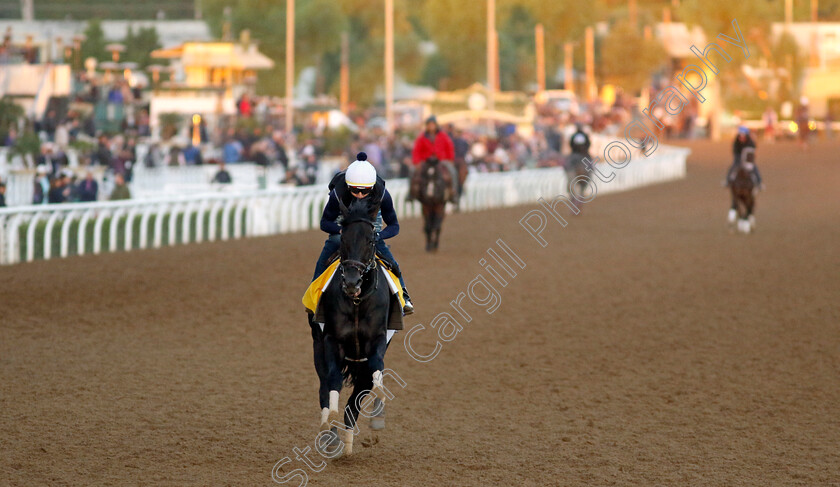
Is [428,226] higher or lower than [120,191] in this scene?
lower

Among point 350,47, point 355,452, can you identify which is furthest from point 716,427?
point 350,47

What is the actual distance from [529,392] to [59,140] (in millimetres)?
16568

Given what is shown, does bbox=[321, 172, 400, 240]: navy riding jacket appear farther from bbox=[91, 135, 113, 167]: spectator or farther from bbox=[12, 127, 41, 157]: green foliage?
bbox=[91, 135, 113, 167]: spectator

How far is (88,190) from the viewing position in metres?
18.6

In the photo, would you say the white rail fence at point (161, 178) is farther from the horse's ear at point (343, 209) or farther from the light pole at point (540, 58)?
the light pole at point (540, 58)

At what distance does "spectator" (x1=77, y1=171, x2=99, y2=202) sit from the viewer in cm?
1853

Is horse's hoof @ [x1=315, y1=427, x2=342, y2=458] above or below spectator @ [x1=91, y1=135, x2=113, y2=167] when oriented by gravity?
below

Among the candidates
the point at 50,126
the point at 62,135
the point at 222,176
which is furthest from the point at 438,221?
the point at 50,126

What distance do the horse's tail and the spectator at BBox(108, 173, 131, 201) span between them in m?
12.8

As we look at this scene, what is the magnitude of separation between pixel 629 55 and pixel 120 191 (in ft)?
200

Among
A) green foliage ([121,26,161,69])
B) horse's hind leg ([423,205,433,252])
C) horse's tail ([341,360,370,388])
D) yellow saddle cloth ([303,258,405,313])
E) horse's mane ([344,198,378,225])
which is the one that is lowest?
horse's tail ([341,360,370,388])

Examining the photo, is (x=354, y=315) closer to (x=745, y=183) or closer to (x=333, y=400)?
(x=333, y=400)

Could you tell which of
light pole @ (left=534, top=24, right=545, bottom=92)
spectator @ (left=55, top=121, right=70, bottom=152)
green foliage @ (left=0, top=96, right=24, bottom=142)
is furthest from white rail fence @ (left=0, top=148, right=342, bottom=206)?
light pole @ (left=534, top=24, right=545, bottom=92)

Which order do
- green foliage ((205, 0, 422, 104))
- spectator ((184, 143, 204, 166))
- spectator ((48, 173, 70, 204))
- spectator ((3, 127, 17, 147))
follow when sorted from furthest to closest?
green foliage ((205, 0, 422, 104)) < spectator ((184, 143, 204, 166)) < spectator ((3, 127, 17, 147)) < spectator ((48, 173, 70, 204))
